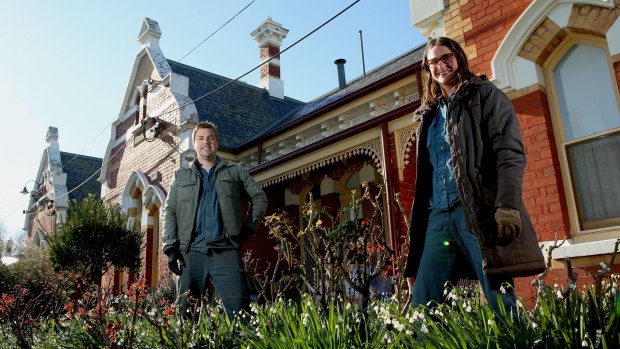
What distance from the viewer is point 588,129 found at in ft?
18.1

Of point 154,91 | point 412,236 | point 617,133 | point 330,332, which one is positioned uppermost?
point 154,91

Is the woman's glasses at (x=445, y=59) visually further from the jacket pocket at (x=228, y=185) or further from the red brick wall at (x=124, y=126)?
the red brick wall at (x=124, y=126)

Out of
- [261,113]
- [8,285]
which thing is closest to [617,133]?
[261,113]

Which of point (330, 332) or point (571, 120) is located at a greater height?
point (571, 120)

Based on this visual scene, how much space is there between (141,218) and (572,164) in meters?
12.2

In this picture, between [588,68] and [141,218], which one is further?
[141,218]

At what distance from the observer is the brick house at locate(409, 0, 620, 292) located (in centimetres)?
521

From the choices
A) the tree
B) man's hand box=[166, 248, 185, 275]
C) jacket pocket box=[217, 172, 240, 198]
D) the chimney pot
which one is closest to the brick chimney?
the chimney pot

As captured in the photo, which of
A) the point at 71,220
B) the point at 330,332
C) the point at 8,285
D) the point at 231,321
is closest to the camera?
the point at 330,332

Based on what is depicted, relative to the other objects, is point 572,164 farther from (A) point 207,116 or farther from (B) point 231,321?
(A) point 207,116

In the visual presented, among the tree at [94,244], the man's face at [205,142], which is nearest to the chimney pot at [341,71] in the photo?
the tree at [94,244]

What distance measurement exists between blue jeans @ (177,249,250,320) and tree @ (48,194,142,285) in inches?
350

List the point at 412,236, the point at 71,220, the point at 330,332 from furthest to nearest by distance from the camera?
the point at 71,220 → the point at 330,332 → the point at 412,236

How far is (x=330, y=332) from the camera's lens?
3074mm
